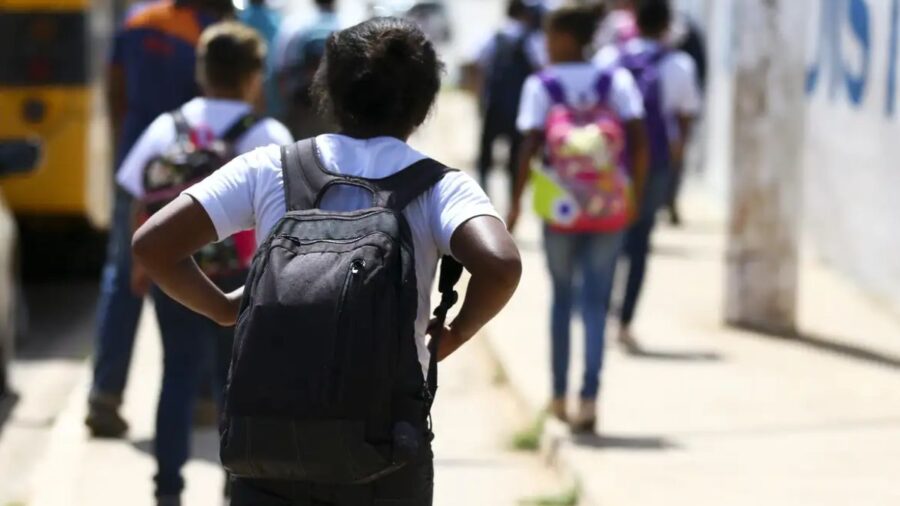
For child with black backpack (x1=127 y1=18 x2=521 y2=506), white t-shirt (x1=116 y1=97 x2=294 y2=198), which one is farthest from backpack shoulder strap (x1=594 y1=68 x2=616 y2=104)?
child with black backpack (x1=127 y1=18 x2=521 y2=506)

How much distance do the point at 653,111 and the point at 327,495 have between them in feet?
19.5

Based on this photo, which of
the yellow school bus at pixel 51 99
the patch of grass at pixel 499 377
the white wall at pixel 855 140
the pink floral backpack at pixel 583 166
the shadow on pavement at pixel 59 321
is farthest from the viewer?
the white wall at pixel 855 140

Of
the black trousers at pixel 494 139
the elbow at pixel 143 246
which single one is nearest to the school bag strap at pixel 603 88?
the elbow at pixel 143 246

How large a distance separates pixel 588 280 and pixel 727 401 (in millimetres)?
1216

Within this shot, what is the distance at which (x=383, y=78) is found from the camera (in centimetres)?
365

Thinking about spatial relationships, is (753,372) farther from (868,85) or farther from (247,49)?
(247,49)

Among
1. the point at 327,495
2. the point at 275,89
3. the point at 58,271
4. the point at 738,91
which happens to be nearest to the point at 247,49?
the point at 327,495

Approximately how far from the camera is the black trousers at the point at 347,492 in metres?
3.50

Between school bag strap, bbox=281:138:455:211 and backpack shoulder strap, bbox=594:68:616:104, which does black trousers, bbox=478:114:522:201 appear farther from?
school bag strap, bbox=281:138:455:211

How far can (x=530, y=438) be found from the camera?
24.1ft

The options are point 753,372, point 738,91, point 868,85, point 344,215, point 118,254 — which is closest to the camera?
point 344,215

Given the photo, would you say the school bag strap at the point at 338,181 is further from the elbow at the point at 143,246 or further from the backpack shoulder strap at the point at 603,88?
the backpack shoulder strap at the point at 603,88

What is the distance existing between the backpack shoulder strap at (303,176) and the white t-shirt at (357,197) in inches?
0.8

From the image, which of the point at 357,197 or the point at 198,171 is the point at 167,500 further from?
the point at 357,197
